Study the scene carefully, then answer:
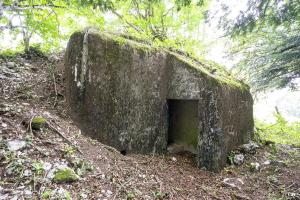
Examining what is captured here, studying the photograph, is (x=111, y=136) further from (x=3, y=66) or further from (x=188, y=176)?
(x=3, y=66)

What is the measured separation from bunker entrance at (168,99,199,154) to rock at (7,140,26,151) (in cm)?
296

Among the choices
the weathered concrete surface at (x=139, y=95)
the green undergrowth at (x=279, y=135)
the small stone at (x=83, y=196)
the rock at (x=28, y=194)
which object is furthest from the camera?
the green undergrowth at (x=279, y=135)

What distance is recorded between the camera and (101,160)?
3.78m

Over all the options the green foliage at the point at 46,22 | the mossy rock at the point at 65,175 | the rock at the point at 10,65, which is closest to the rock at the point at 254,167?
the mossy rock at the point at 65,175

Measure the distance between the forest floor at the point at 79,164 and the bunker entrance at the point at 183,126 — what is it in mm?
316

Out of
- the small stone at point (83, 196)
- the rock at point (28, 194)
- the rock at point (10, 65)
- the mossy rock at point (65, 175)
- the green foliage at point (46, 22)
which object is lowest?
the small stone at point (83, 196)

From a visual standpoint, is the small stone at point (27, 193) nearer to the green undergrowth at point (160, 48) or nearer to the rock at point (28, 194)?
the rock at point (28, 194)

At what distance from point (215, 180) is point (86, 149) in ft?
7.68

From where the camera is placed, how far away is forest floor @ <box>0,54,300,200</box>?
9.81 ft

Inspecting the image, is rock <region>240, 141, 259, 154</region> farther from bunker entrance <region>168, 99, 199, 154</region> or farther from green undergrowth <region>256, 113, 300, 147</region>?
bunker entrance <region>168, 99, 199, 154</region>

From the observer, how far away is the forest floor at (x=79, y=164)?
2990mm

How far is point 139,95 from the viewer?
4.87m

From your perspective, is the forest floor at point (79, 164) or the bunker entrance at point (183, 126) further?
the bunker entrance at point (183, 126)

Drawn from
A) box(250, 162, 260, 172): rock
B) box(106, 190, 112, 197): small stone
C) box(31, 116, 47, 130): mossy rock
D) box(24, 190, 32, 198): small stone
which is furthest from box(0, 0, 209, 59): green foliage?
box(24, 190, 32, 198): small stone
